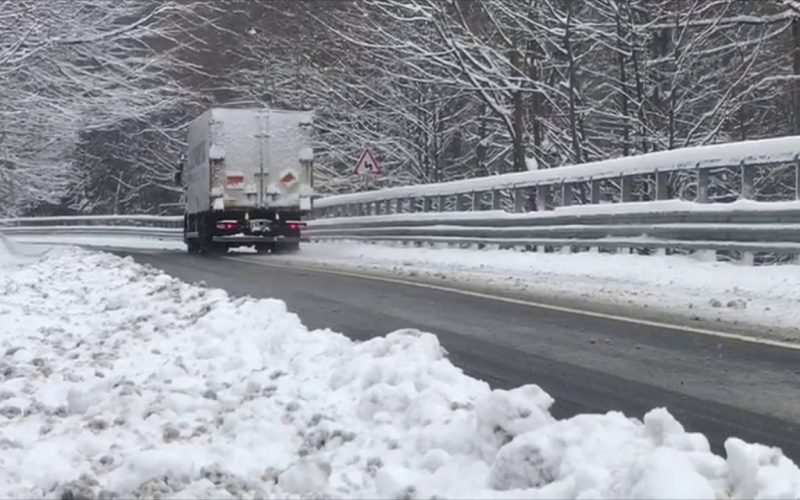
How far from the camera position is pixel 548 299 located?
35.1ft

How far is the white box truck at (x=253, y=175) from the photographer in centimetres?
2270

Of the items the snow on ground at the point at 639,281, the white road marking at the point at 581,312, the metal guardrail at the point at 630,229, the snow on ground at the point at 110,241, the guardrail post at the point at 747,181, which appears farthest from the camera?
the snow on ground at the point at 110,241

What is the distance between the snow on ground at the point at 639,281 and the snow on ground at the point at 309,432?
4.00 meters

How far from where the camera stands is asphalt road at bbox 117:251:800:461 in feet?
17.0

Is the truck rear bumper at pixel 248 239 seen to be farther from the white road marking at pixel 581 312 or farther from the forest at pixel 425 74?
the white road marking at pixel 581 312

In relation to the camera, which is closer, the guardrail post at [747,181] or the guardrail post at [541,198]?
the guardrail post at [747,181]

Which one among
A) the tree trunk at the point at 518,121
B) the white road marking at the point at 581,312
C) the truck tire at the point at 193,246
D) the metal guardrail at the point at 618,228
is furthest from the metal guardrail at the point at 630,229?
the truck tire at the point at 193,246

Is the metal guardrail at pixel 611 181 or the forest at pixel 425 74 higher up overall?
the forest at pixel 425 74

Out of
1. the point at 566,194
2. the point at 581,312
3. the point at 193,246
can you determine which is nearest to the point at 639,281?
the point at 581,312

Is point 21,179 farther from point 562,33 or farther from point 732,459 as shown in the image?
point 732,459

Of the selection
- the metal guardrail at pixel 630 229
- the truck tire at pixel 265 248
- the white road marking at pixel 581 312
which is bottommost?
the white road marking at pixel 581 312

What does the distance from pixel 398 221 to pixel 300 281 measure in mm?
7742

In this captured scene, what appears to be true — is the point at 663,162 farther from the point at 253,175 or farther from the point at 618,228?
the point at 253,175

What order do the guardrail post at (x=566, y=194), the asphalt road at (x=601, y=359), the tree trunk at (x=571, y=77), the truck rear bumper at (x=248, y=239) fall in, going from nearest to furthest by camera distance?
the asphalt road at (x=601, y=359) → the guardrail post at (x=566, y=194) → the tree trunk at (x=571, y=77) → the truck rear bumper at (x=248, y=239)
